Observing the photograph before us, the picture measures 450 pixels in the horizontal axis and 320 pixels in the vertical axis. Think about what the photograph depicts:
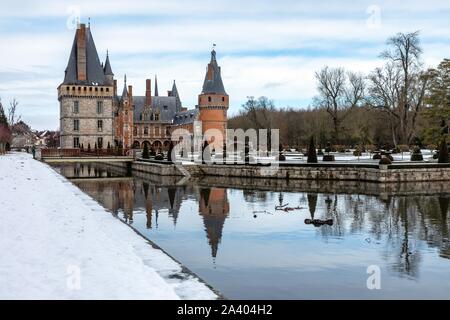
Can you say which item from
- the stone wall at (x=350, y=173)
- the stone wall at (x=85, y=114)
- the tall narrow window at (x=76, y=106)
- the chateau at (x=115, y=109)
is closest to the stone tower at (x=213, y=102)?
the chateau at (x=115, y=109)

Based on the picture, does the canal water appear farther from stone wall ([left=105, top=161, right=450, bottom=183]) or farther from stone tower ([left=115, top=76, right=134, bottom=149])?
stone tower ([left=115, top=76, right=134, bottom=149])

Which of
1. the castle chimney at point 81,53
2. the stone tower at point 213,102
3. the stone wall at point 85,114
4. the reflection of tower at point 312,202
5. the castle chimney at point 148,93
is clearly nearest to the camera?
the reflection of tower at point 312,202

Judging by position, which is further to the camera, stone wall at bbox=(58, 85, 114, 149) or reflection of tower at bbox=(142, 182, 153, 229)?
stone wall at bbox=(58, 85, 114, 149)

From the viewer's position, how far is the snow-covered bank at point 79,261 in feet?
21.5

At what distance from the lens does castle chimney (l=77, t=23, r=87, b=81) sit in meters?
57.2

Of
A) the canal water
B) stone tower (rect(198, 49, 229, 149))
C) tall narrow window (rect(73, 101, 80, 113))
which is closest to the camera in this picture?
the canal water

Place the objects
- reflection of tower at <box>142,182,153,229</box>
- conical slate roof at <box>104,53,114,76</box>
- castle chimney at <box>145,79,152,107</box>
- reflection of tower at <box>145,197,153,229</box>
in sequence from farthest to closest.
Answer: castle chimney at <box>145,79,152,107</box>
conical slate roof at <box>104,53,114,76</box>
reflection of tower at <box>142,182,153,229</box>
reflection of tower at <box>145,197,153,229</box>

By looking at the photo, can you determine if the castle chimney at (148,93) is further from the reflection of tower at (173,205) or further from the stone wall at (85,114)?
the reflection of tower at (173,205)

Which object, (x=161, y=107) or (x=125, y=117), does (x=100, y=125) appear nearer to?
(x=125, y=117)

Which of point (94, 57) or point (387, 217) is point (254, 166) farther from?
point (94, 57)

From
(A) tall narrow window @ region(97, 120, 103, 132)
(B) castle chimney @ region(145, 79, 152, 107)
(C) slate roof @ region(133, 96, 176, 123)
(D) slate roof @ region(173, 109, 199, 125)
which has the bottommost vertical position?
(A) tall narrow window @ region(97, 120, 103, 132)

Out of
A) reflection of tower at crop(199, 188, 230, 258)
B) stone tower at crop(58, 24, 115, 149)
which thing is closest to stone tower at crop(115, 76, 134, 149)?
stone tower at crop(58, 24, 115, 149)

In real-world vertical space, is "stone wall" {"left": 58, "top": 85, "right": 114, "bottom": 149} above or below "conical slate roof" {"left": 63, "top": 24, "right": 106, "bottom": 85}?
below

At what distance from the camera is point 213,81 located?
69750 mm
